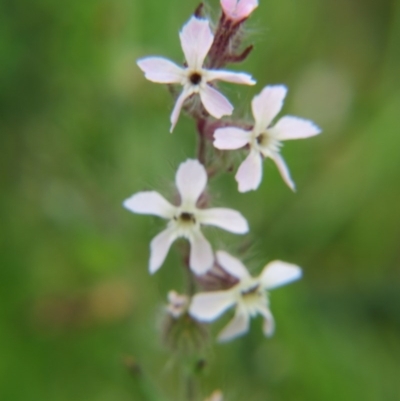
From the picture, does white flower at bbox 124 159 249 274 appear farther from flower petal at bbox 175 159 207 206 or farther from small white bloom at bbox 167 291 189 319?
small white bloom at bbox 167 291 189 319

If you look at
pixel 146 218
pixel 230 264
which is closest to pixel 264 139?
pixel 230 264

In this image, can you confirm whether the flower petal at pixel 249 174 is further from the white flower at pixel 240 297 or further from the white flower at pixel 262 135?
the white flower at pixel 240 297

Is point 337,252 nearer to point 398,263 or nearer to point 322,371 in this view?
point 398,263

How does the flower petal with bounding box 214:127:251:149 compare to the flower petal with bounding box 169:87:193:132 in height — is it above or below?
below

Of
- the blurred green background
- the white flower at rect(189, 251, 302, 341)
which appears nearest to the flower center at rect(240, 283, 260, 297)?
the white flower at rect(189, 251, 302, 341)

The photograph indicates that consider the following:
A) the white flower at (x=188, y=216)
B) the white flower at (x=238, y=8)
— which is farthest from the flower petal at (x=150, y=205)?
the white flower at (x=238, y=8)

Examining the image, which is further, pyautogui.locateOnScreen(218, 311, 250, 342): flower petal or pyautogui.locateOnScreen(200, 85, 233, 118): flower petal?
pyautogui.locateOnScreen(218, 311, 250, 342): flower petal

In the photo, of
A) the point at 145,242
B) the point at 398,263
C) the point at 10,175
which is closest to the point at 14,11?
the point at 10,175
